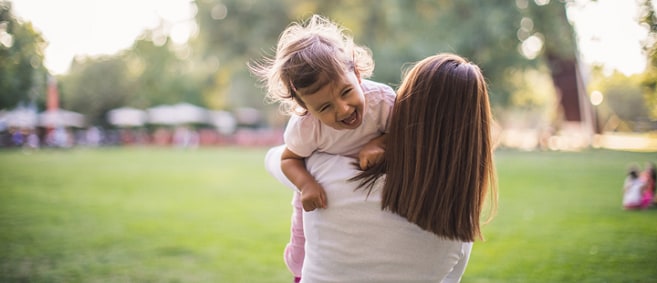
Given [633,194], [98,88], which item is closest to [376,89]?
[633,194]

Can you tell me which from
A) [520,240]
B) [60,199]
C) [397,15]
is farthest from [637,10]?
[397,15]

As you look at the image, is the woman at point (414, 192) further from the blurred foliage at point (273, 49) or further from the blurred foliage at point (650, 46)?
the blurred foliage at point (650, 46)

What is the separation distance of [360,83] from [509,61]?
20721mm

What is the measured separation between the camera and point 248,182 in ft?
35.3

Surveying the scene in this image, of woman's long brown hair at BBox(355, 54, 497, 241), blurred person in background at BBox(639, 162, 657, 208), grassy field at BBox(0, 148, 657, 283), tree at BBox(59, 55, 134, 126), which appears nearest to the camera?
woman's long brown hair at BBox(355, 54, 497, 241)

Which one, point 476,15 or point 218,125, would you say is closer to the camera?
point 476,15

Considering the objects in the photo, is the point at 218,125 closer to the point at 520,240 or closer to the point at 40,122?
the point at 40,122

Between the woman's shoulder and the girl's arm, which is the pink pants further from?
the woman's shoulder

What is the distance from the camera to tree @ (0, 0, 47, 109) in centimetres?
412

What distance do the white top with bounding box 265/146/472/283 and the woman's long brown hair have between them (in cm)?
4

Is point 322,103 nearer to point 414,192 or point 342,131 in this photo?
point 342,131

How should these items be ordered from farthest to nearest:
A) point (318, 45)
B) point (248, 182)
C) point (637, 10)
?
point (248, 182) → point (637, 10) → point (318, 45)

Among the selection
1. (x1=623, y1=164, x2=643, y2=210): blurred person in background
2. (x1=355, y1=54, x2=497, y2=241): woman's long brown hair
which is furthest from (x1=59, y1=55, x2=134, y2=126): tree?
(x1=355, y1=54, x2=497, y2=241): woman's long brown hair

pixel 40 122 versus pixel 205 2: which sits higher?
pixel 205 2
